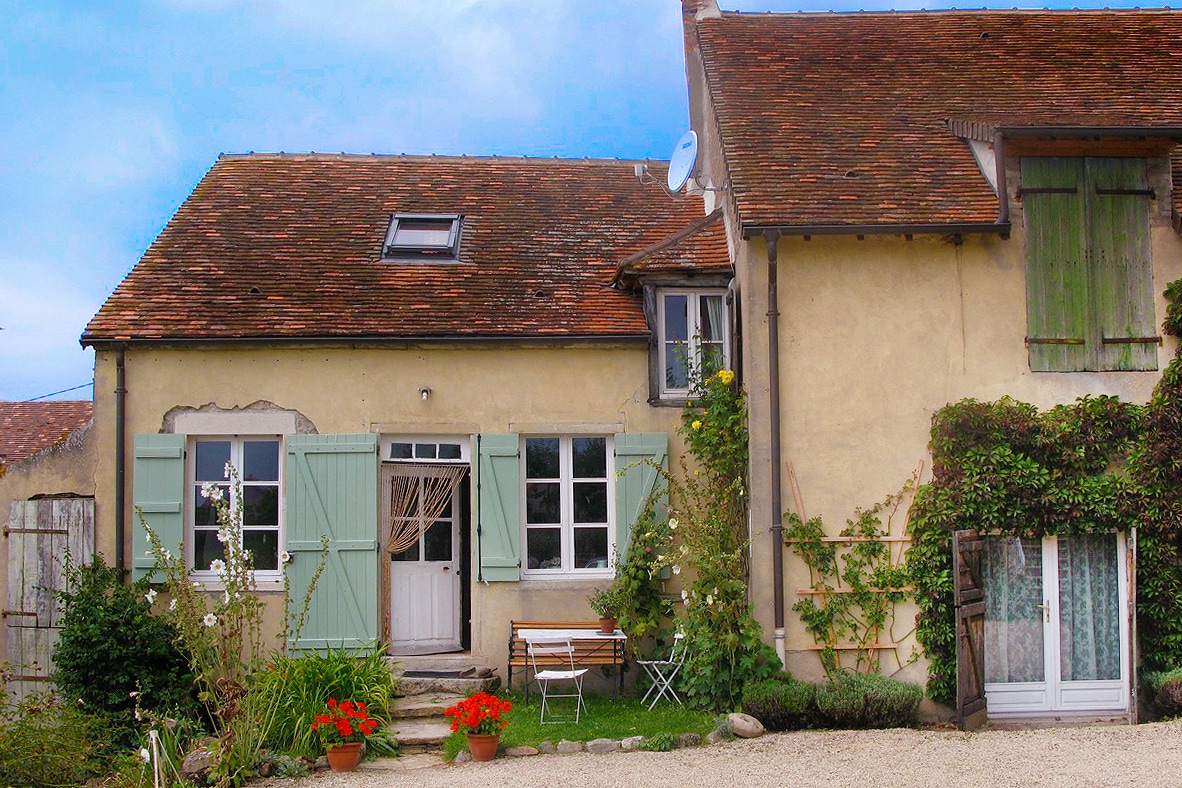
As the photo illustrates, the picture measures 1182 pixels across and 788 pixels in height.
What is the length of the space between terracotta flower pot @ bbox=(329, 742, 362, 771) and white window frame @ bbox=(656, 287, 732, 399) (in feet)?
15.8

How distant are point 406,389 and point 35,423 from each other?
585 inches

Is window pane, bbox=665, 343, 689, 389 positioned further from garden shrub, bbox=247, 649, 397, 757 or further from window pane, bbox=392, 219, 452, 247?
garden shrub, bbox=247, 649, 397, 757

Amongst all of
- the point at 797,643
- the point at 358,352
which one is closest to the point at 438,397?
the point at 358,352

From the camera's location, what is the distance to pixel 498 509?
1196 centimetres

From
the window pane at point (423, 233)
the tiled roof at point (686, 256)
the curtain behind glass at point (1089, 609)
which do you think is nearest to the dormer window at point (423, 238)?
the window pane at point (423, 233)

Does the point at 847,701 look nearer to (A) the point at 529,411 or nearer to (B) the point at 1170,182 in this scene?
(A) the point at 529,411

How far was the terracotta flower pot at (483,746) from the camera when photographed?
928 cm

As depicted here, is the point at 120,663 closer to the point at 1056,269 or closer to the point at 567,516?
the point at 567,516

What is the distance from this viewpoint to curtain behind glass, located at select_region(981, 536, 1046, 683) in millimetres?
10758

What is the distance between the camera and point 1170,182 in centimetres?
1106

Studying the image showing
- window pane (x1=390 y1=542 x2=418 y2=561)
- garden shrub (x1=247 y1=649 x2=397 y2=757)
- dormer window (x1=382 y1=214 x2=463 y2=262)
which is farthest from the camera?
dormer window (x1=382 y1=214 x2=463 y2=262)

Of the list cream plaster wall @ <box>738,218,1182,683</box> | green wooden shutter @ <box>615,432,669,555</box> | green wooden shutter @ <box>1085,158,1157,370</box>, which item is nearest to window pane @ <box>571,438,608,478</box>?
green wooden shutter @ <box>615,432,669,555</box>

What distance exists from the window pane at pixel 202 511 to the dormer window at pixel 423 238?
326 cm

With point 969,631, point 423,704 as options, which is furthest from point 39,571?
point 969,631
